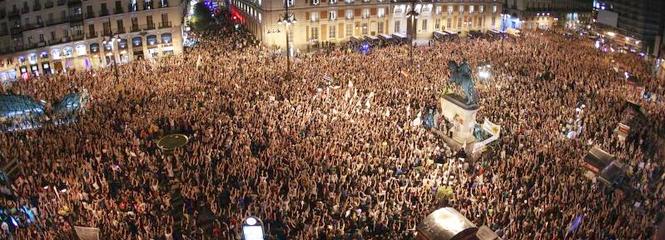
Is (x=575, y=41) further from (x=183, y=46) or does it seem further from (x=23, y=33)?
(x=23, y=33)

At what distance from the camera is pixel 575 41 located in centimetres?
5697

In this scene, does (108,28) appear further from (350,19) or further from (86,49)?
(350,19)

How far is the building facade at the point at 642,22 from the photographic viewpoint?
54.9 meters

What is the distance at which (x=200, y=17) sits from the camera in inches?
3369

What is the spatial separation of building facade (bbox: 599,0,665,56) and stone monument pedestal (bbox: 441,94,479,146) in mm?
39933

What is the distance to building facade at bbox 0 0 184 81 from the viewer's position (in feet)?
150

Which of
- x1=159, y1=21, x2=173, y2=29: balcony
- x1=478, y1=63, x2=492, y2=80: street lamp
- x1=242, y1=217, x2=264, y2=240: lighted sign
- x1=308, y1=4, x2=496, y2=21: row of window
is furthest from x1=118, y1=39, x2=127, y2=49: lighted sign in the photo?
x1=242, y1=217, x2=264, y2=240: lighted sign

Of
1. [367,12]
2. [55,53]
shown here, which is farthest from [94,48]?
[367,12]

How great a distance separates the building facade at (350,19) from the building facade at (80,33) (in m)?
10.1

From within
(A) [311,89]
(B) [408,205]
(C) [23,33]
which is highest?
(C) [23,33]

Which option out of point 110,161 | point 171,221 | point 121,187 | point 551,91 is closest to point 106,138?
point 110,161

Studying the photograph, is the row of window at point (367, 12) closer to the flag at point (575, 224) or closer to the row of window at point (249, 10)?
the row of window at point (249, 10)

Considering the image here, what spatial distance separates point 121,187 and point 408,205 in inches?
444

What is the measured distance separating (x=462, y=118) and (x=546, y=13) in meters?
61.8
